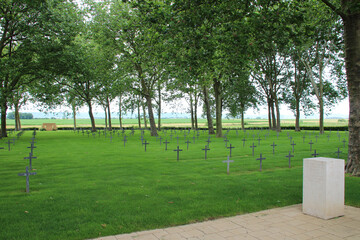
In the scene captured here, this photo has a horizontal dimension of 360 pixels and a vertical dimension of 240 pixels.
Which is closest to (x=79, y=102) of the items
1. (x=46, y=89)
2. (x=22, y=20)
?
(x=46, y=89)

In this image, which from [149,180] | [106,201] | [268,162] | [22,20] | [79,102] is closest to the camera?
[106,201]

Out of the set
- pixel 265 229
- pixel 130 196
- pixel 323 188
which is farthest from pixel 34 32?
pixel 323 188

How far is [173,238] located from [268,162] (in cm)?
976

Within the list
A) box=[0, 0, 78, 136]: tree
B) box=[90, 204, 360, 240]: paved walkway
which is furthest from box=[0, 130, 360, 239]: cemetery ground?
box=[0, 0, 78, 136]: tree

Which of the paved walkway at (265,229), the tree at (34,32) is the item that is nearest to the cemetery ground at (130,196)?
the paved walkway at (265,229)

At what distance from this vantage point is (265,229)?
4.92 meters

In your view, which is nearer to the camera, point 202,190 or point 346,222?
point 346,222

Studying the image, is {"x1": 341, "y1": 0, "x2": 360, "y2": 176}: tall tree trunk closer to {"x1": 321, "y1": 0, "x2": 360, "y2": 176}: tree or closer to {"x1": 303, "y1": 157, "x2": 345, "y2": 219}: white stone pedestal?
{"x1": 321, "y1": 0, "x2": 360, "y2": 176}: tree

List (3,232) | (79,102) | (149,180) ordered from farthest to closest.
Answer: (79,102)
(149,180)
(3,232)

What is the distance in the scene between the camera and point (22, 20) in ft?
84.1

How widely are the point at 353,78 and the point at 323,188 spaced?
600 cm

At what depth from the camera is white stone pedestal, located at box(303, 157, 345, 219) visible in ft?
18.0

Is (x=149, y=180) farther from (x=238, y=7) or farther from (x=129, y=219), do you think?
(x=238, y=7)

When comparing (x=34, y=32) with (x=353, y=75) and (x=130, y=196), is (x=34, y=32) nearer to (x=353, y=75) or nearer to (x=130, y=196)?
(x=130, y=196)
